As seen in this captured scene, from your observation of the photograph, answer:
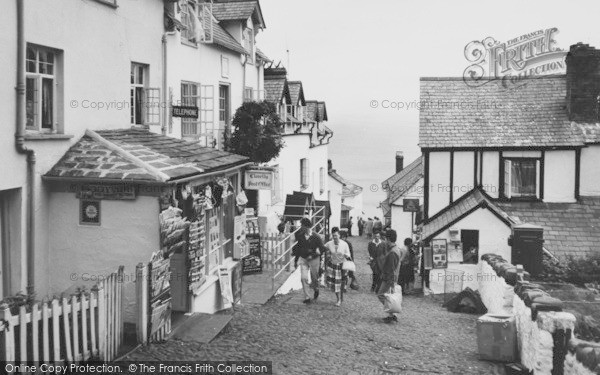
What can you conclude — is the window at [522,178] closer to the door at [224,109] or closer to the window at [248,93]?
the window at [248,93]

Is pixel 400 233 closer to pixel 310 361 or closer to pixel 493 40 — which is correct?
pixel 493 40

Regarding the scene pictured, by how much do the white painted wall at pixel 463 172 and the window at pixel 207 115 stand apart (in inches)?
349

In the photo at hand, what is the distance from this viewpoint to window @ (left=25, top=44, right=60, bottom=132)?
1038 cm

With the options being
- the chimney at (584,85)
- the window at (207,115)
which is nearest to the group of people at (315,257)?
the window at (207,115)

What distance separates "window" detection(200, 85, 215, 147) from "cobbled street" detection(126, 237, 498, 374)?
660cm

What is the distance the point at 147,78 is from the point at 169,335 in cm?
690

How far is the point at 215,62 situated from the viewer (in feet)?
67.8

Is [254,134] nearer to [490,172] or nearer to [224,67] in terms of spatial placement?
[224,67]

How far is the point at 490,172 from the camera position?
75.0ft

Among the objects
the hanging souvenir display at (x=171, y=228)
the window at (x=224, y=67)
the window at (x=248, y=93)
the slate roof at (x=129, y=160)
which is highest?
the window at (x=224, y=67)

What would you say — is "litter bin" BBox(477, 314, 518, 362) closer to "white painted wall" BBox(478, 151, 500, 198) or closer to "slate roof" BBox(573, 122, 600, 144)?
"white painted wall" BBox(478, 151, 500, 198)

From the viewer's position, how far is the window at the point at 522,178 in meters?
22.8

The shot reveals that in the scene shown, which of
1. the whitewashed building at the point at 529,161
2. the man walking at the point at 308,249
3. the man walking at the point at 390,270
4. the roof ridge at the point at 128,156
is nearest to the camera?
the roof ridge at the point at 128,156

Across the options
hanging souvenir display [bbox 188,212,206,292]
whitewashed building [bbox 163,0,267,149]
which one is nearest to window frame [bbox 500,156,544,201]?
whitewashed building [bbox 163,0,267,149]
